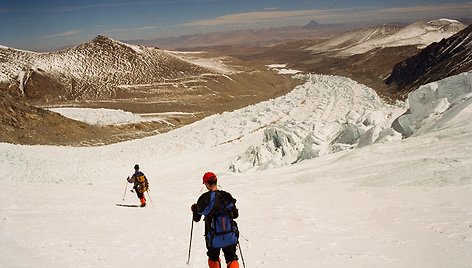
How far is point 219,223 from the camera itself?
18.9 feet

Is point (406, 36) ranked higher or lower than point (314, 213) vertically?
higher

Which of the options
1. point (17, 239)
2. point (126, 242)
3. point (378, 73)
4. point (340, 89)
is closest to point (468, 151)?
point (126, 242)

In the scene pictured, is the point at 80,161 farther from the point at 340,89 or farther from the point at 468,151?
the point at 340,89

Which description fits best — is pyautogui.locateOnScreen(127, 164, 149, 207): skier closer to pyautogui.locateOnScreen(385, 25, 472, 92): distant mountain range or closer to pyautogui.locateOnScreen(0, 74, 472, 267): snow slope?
pyautogui.locateOnScreen(0, 74, 472, 267): snow slope

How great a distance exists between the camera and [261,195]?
49.7ft

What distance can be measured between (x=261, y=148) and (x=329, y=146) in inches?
188

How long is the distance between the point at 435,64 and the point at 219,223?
81.1 metres

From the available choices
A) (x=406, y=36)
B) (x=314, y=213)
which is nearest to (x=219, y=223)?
(x=314, y=213)

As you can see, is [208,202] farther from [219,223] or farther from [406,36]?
[406,36]

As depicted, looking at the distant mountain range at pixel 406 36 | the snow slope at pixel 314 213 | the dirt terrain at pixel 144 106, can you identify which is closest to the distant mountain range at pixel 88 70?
the dirt terrain at pixel 144 106

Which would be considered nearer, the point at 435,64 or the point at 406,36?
the point at 435,64

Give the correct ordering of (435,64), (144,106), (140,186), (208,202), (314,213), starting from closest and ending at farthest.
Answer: (208,202) < (314,213) < (140,186) < (144,106) < (435,64)

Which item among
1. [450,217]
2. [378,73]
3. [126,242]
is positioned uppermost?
[378,73]

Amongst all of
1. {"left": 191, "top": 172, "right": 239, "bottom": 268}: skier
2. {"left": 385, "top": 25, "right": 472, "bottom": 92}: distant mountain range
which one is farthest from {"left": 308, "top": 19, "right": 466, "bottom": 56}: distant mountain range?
{"left": 191, "top": 172, "right": 239, "bottom": 268}: skier
